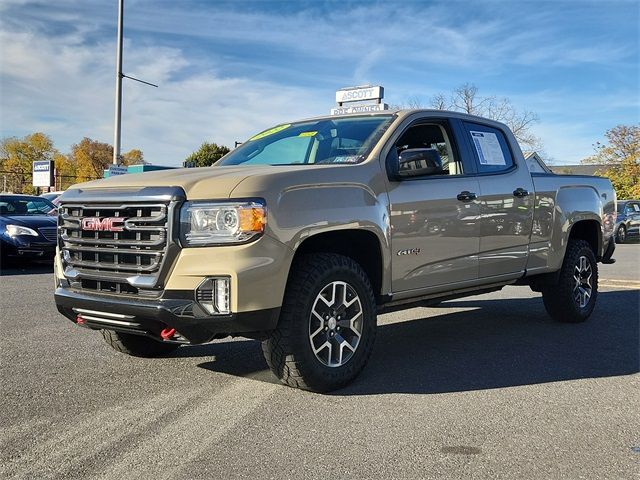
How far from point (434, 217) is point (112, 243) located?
94.3 inches

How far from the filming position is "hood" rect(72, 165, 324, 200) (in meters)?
3.65

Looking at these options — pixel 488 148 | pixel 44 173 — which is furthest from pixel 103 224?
pixel 44 173

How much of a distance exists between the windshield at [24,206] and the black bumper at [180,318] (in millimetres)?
9847

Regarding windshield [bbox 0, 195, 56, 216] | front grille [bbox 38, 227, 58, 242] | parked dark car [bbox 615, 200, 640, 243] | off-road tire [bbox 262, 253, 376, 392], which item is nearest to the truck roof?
off-road tire [bbox 262, 253, 376, 392]

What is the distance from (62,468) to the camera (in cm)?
291

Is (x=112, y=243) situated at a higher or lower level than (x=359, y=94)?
lower

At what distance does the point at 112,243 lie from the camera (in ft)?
12.6

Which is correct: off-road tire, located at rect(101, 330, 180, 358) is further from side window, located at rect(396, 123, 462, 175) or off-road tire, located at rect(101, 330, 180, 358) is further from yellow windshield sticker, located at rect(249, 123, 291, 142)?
side window, located at rect(396, 123, 462, 175)

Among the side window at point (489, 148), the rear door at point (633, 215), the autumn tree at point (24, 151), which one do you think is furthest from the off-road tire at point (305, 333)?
the autumn tree at point (24, 151)

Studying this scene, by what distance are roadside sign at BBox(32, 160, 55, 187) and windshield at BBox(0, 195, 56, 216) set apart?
25.2 meters

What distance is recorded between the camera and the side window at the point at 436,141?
5.19m

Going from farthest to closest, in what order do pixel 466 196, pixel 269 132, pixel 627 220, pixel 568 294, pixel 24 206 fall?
pixel 627 220 → pixel 24 206 → pixel 568 294 → pixel 269 132 → pixel 466 196

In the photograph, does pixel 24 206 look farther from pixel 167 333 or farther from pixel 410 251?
pixel 410 251

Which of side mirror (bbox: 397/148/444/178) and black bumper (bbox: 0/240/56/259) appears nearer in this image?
side mirror (bbox: 397/148/444/178)
